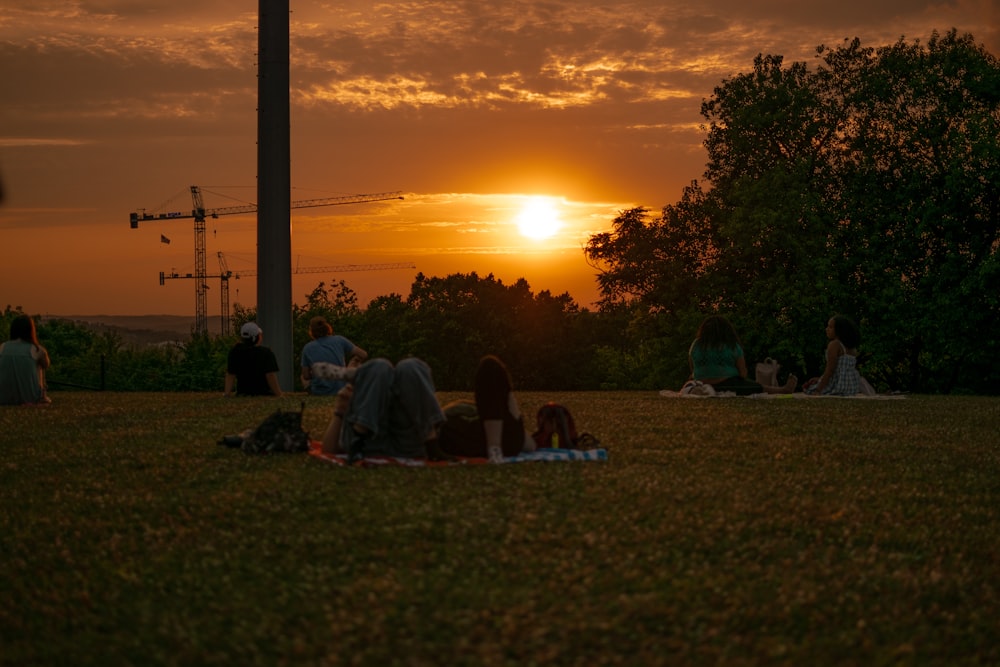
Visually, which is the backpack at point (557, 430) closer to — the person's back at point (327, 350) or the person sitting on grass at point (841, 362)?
the person's back at point (327, 350)

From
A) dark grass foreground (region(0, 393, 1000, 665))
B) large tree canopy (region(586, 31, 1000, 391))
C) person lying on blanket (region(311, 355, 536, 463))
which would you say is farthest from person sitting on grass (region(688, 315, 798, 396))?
large tree canopy (region(586, 31, 1000, 391))

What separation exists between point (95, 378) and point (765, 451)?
45.8 meters

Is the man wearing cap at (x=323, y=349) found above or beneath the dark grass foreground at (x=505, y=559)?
above

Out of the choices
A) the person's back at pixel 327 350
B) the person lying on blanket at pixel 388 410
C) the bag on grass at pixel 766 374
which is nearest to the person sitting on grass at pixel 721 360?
the bag on grass at pixel 766 374

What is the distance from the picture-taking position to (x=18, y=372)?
22672mm

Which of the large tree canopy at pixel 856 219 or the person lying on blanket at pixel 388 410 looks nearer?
the person lying on blanket at pixel 388 410

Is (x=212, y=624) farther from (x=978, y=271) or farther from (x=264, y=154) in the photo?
(x=978, y=271)

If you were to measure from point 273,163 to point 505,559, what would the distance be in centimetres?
2944

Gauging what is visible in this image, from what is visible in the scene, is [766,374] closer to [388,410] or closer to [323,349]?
[323,349]

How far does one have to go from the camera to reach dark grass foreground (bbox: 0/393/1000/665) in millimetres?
6391

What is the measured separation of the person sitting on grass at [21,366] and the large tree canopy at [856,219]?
99.3 ft

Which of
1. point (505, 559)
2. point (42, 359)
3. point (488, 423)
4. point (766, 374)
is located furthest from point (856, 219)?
point (505, 559)

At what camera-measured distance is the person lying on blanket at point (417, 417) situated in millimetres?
12445

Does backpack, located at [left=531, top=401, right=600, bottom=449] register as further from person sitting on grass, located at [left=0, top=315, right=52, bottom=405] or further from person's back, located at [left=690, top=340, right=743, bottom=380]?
person sitting on grass, located at [left=0, top=315, right=52, bottom=405]
